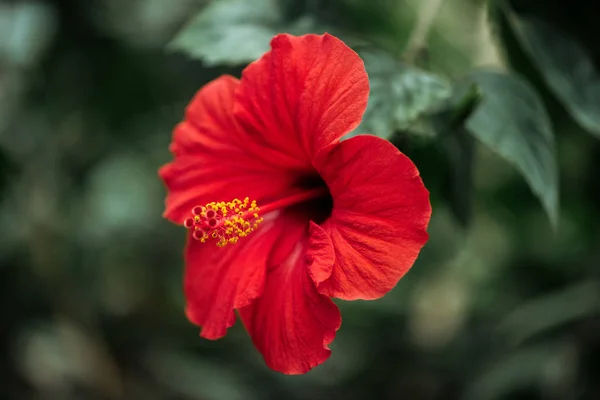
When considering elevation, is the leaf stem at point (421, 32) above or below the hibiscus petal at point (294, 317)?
above

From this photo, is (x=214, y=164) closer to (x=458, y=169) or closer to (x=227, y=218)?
(x=227, y=218)

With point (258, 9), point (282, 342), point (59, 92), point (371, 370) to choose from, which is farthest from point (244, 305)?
point (371, 370)

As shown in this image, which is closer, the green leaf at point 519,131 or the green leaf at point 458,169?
the green leaf at point 519,131

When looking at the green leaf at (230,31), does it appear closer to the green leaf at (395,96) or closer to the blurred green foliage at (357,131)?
the blurred green foliage at (357,131)

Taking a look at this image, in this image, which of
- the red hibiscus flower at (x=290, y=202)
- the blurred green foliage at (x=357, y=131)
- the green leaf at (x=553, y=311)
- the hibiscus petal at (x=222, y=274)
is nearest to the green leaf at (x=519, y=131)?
the blurred green foliage at (x=357, y=131)

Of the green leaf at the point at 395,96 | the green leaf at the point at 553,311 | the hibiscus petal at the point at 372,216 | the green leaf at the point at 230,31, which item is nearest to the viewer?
the hibiscus petal at the point at 372,216

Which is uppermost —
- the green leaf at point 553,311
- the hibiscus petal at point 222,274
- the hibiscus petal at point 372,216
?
the hibiscus petal at point 372,216

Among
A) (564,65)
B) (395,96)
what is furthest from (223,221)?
(564,65)

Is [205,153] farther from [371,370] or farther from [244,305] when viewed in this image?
[371,370]
